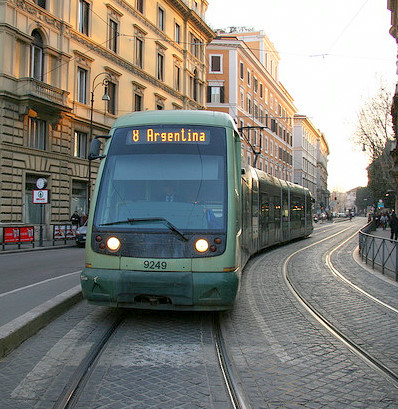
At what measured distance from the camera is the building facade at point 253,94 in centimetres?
4894

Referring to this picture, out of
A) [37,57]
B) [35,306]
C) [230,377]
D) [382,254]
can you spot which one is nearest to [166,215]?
[230,377]

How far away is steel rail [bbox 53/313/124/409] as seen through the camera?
3.59 m

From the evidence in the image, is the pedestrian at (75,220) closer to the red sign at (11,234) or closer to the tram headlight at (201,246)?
the red sign at (11,234)

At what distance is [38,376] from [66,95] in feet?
75.0

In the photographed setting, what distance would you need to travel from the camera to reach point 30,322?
17.9ft

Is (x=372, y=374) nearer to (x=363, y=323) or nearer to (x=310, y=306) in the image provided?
(x=363, y=323)

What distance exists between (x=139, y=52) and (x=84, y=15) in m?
6.12

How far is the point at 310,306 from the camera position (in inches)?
304

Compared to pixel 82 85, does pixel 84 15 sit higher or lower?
higher

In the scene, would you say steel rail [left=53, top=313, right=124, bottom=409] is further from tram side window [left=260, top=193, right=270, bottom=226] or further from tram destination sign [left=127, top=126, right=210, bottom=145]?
tram side window [left=260, top=193, right=270, bottom=226]

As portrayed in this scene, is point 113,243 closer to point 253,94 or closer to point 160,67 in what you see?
point 160,67

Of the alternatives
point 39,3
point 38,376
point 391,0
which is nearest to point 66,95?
point 39,3

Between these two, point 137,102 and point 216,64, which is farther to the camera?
point 216,64

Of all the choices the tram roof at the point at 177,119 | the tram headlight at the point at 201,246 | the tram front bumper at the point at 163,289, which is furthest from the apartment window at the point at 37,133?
the tram headlight at the point at 201,246
